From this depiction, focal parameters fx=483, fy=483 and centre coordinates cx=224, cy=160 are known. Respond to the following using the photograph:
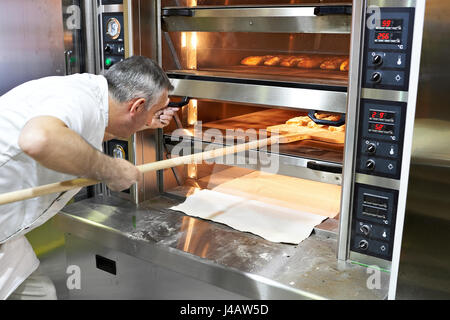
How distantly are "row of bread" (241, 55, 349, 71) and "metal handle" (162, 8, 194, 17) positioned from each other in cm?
36

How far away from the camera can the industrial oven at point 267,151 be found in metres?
1.49

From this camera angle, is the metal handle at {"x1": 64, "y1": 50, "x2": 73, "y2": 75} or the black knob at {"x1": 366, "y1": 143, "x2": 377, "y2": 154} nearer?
the black knob at {"x1": 366, "y1": 143, "x2": 377, "y2": 154}

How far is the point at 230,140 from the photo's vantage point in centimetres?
207

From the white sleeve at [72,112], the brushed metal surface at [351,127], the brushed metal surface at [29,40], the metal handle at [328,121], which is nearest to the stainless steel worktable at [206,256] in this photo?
the brushed metal surface at [351,127]

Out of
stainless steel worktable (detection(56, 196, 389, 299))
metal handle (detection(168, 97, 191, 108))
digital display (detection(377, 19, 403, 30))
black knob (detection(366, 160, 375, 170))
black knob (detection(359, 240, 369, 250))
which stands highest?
digital display (detection(377, 19, 403, 30))

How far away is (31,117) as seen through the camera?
1373mm

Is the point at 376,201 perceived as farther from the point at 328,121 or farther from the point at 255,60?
the point at 255,60

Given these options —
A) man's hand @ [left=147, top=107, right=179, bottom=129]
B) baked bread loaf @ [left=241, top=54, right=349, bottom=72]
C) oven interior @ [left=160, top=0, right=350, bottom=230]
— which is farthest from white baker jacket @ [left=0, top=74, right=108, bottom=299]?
baked bread loaf @ [left=241, top=54, right=349, bottom=72]

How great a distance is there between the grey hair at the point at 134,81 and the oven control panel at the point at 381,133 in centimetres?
68

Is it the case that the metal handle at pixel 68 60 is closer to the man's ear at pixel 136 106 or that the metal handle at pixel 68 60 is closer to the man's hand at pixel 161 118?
the man's hand at pixel 161 118

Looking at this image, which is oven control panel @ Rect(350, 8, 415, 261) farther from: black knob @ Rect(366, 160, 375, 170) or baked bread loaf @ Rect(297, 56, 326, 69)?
baked bread loaf @ Rect(297, 56, 326, 69)

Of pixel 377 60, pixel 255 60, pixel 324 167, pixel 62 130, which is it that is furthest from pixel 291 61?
pixel 62 130

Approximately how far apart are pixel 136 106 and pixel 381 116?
79 cm

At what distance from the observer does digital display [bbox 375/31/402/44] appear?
4.69 feet
